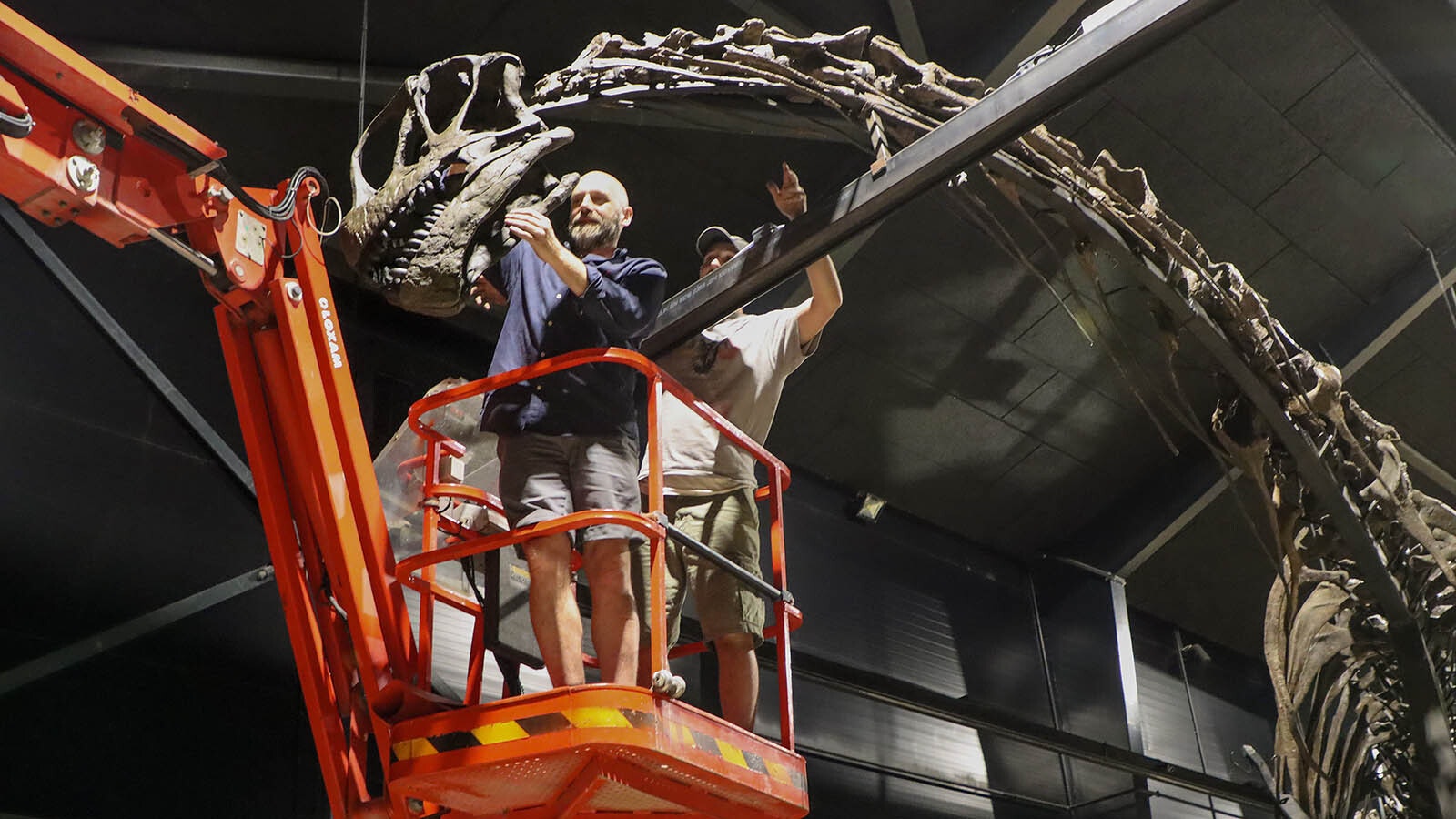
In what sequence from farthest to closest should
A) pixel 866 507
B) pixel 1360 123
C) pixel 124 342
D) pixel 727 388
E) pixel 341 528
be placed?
pixel 866 507 < pixel 1360 123 < pixel 124 342 < pixel 727 388 < pixel 341 528

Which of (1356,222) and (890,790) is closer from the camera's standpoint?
(890,790)

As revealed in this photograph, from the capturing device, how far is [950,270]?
11.6 m

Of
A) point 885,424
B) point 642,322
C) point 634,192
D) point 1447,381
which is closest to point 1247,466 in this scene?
point 642,322

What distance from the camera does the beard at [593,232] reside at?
566cm

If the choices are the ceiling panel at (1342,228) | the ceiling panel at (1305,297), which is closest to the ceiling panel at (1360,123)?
the ceiling panel at (1342,228)

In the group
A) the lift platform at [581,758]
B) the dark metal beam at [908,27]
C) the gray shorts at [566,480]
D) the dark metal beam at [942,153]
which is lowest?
the lift platform at [581,758]

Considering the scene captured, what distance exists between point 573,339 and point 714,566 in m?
Result: 1.22

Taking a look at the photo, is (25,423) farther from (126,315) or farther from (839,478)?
(839,478)

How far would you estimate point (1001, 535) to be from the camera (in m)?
14.4

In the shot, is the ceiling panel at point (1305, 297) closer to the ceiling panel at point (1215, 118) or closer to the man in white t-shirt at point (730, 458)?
the ceiling panel at point (1215, 118)

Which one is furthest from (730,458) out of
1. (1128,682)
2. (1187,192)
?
(1128,682)

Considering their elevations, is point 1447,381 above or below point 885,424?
above

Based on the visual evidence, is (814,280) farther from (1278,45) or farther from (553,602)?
(1278,45)

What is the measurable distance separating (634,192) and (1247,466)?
4.73 m
